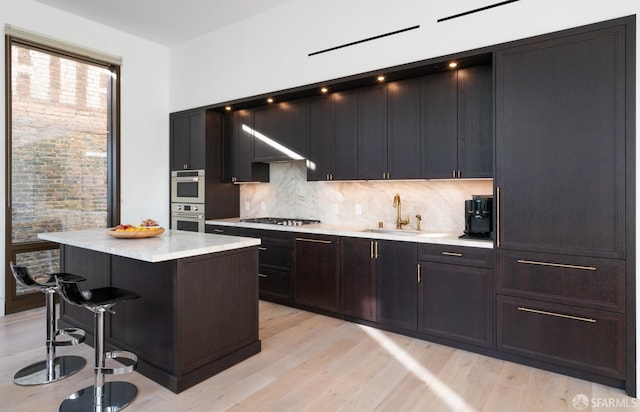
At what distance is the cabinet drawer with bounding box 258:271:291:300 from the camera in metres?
4.23

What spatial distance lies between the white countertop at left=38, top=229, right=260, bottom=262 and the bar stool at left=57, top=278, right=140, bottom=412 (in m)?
0.28

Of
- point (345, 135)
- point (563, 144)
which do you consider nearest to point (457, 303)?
point (563, 144)

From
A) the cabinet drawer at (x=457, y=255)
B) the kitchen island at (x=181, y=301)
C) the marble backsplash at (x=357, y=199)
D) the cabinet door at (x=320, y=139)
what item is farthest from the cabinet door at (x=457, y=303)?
the cabinet door at (x=320, y=139)

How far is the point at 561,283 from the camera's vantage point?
2.69 metres

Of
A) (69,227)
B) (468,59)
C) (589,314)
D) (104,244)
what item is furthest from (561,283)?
(69,227)

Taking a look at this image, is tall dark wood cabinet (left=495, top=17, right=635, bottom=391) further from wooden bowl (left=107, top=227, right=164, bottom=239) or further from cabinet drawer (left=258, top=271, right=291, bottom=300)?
wooden bowl (left=107, top=227, right=164, bottom=239)

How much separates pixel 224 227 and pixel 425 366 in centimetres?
289

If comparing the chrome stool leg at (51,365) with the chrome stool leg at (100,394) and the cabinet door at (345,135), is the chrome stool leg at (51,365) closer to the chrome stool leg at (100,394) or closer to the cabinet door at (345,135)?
the chrome stool leg at (100,394)

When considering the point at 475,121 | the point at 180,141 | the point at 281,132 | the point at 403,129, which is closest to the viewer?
the point at 475,121

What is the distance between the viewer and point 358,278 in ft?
12.1

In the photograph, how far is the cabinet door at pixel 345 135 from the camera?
3.99 m

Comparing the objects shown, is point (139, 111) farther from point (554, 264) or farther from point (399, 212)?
point (554, 264)

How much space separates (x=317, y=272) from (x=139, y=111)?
3.27 meters

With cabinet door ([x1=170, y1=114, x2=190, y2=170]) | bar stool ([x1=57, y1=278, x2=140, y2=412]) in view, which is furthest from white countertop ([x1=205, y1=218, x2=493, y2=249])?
bar stool ([x1=57, y1=278, x2=140, y2=412])
